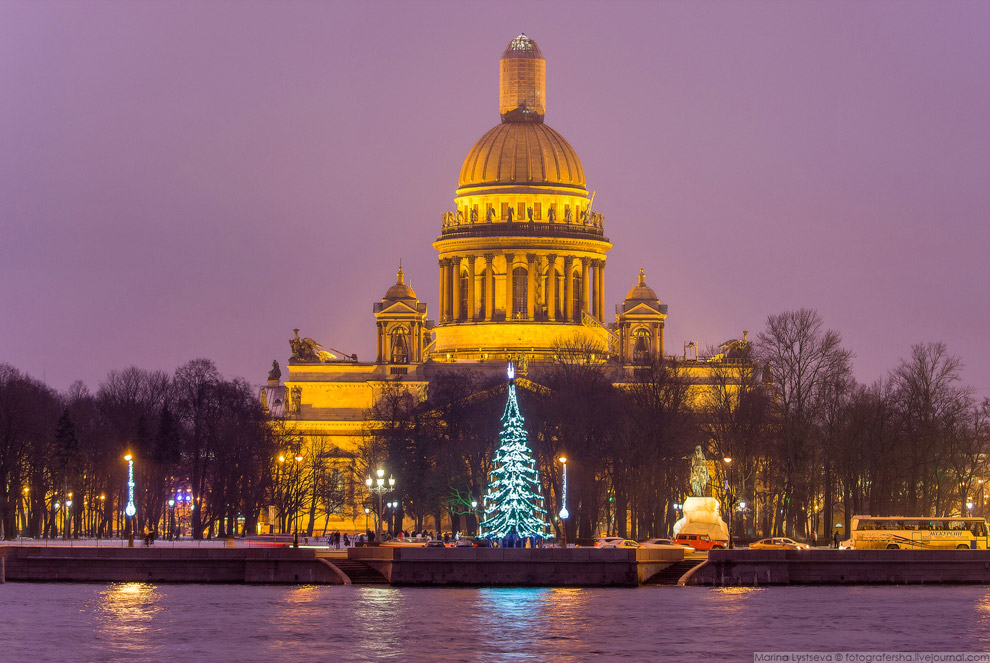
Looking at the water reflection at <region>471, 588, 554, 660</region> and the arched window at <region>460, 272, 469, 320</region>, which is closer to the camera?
the water reflection at <region>471, 588, 554, 660</region>

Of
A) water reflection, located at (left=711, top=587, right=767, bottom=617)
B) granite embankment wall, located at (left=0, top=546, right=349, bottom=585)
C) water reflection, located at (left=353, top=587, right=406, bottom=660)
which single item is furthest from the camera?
granite embankment wall, located at (left=0, top=546, right=349, bottom=585)

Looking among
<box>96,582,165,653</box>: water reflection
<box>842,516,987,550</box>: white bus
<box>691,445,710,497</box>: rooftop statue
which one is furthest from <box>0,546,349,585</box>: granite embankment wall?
<box>691,445,710,497</box>: rooftop statue

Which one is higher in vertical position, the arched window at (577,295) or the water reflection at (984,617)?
the arched window at (577,295)

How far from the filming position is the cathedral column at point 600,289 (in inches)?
7362

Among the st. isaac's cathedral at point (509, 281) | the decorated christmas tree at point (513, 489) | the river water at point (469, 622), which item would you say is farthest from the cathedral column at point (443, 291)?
the river water at point (469, 622)

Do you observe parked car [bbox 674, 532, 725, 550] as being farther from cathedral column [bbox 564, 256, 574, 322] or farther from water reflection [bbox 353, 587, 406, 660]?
cathedral column [bbox 564, 256, 574, 322]

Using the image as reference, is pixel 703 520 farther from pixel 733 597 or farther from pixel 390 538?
pixel 390 538

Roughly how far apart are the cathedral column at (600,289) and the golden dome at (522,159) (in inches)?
234

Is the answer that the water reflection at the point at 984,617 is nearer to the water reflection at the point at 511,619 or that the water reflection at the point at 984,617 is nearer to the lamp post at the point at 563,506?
the water reflection at the point at 511,619

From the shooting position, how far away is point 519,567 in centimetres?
9556

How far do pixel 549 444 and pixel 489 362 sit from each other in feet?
154

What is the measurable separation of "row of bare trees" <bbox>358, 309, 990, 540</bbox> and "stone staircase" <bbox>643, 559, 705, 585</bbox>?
61.7ft

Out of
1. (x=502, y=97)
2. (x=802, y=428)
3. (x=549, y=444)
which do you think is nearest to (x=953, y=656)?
(x=802, y=428)

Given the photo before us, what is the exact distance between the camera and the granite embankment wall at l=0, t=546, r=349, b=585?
97.6m
